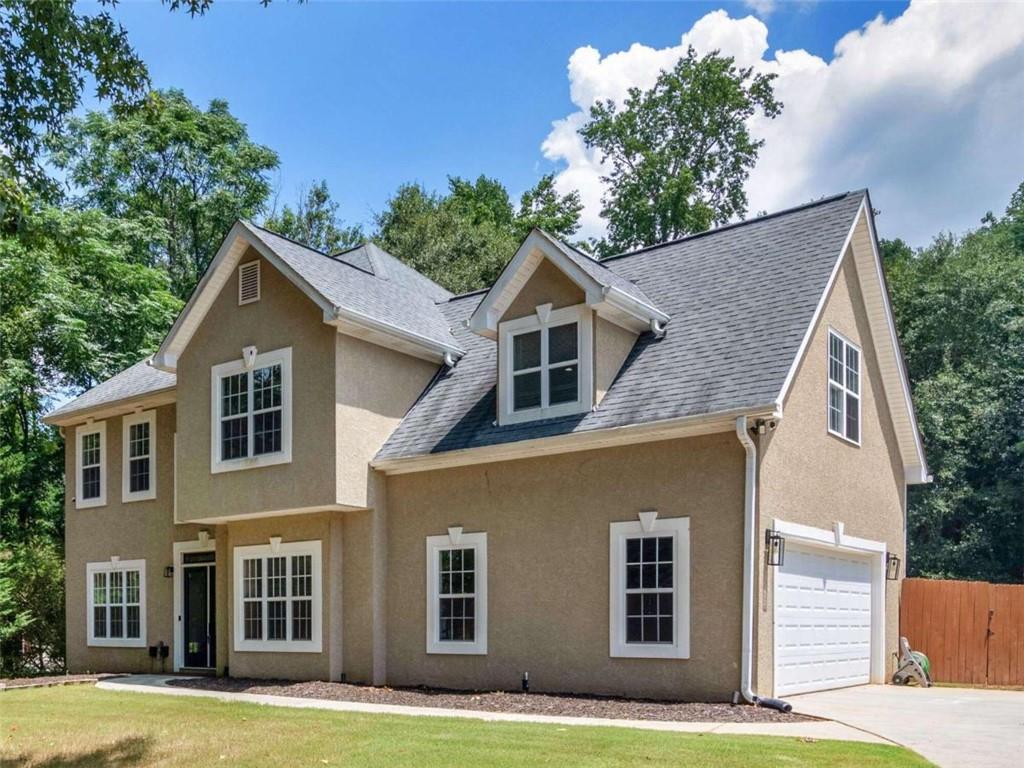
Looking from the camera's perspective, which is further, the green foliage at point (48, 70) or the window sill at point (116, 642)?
the window sill at point (116, 642)

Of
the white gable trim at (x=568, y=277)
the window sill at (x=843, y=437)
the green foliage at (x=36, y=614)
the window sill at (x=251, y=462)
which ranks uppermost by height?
the white gable trim at (x=568, y=277)

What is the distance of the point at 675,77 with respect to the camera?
40.3 metres

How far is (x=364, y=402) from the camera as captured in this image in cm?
1596

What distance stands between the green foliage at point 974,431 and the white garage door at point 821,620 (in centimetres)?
1425

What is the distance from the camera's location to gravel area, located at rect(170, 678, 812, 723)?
1123cm

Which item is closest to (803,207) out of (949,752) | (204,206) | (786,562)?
(786,562)

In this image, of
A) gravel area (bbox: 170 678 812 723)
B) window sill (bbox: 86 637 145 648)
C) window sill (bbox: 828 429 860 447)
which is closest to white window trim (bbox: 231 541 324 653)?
gravel area (bbox: 170 678 812 723)

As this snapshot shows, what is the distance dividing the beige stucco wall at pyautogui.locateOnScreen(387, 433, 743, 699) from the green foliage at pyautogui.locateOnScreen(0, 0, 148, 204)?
733cm

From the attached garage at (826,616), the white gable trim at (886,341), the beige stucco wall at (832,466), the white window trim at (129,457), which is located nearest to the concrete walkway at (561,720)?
the beige stucco wall at (832,466)

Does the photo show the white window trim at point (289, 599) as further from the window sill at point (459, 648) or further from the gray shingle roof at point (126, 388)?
the gray shingle roof at point (126, 388)

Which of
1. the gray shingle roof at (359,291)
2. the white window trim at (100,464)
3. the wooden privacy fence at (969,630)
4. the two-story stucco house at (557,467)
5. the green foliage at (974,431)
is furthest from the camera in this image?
the green foliage at (974,431)

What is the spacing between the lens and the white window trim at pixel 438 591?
48.0 ft

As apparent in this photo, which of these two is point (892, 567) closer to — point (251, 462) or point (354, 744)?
point (354, 744)

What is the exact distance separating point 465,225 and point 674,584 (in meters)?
24.5
